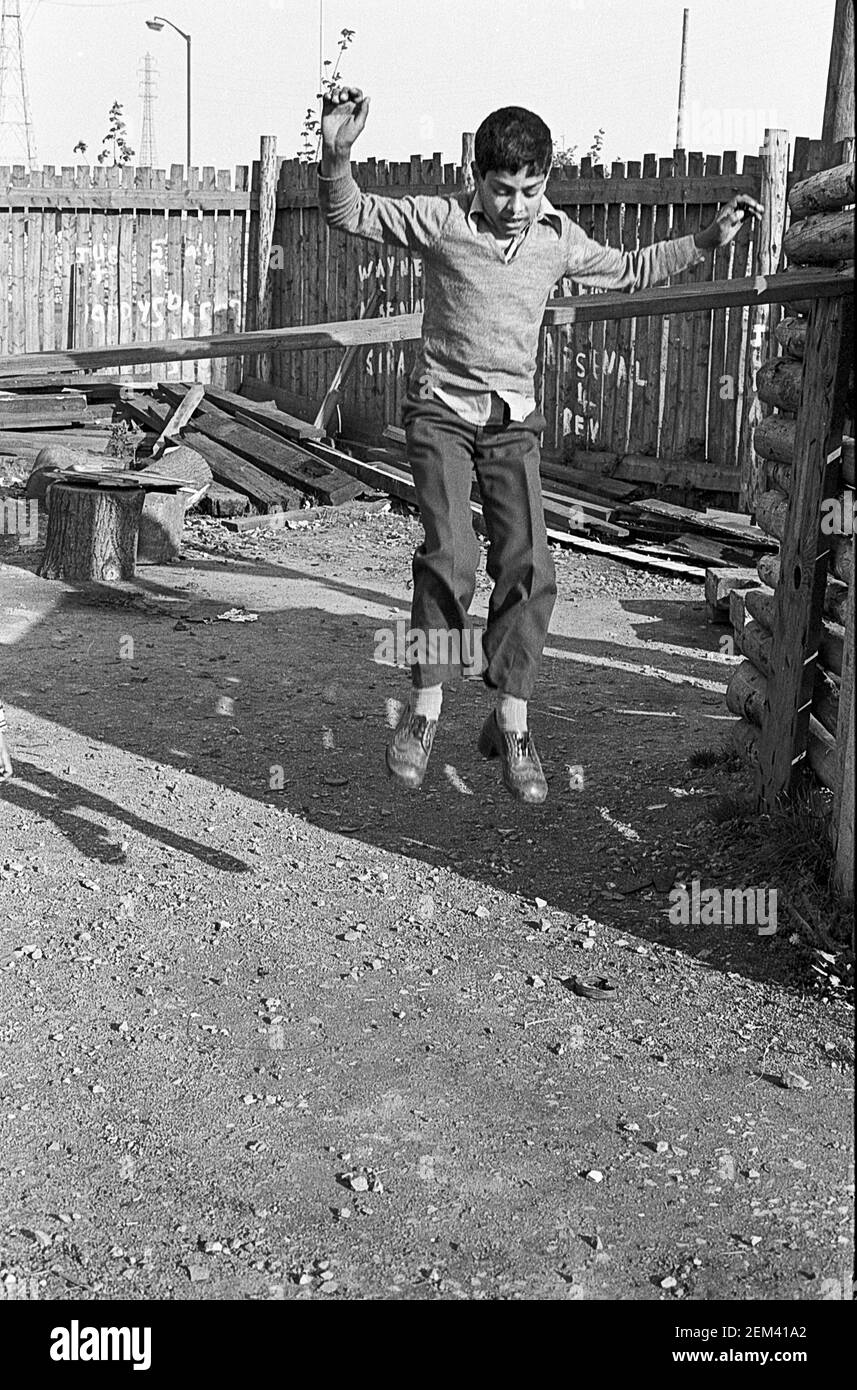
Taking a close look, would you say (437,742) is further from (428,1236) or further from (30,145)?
(30,145)

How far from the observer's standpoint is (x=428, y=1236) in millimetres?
4086

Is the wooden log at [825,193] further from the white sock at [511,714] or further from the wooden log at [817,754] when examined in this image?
the white sock at [511,714]

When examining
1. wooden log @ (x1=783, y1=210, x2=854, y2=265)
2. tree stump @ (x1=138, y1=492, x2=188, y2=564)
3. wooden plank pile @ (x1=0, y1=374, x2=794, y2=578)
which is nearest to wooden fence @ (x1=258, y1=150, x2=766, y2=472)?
wooden plank pile @ (x1=0, y1=374, x2=794, y2=578)

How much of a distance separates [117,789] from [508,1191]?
386 centimetres

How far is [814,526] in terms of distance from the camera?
21.7 feet

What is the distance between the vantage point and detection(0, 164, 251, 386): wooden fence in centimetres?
1891

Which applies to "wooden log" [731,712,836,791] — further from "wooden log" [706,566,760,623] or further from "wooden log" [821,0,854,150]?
"wooden log" [821,0,854,150]

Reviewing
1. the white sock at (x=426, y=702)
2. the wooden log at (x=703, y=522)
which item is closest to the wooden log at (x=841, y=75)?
the wooden log at (x=703, y=522)

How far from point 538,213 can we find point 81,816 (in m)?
3.61

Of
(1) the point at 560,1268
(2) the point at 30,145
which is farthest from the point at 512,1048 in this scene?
(2) the point at 30,145

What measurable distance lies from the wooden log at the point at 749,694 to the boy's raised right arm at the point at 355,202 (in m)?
2.94

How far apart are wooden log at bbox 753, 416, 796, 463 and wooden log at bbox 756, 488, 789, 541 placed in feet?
0.56

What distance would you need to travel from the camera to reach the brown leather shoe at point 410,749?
5.29 metres

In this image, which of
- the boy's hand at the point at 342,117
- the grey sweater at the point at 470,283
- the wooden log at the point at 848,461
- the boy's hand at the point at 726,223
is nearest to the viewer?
the boy's hand at the point at 342,117
